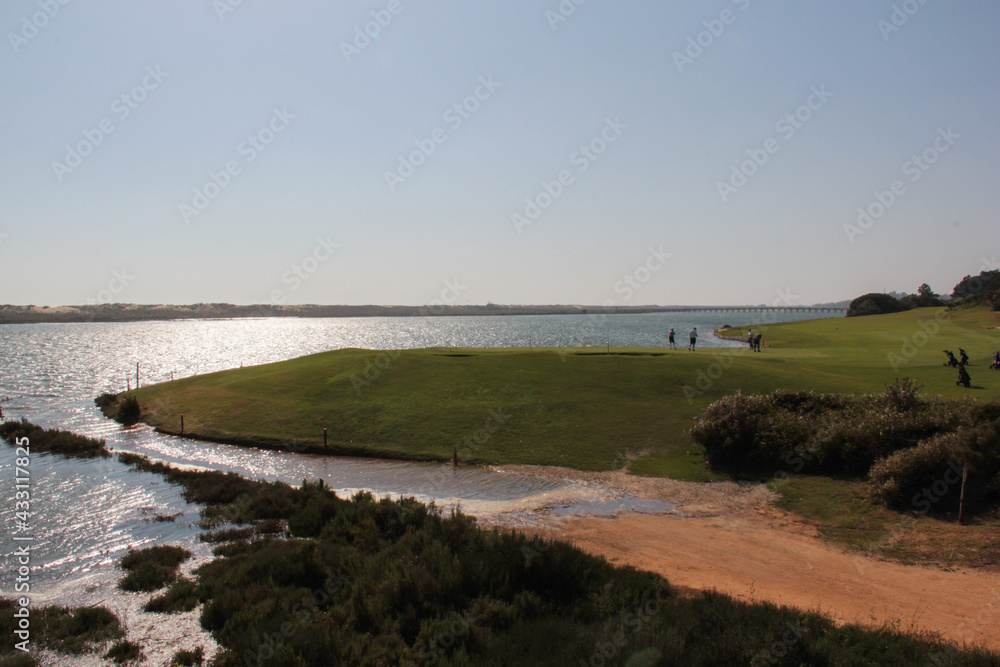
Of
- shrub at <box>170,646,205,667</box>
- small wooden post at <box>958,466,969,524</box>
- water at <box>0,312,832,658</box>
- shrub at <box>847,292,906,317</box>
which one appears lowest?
water at <box>0,312,832,658</box>

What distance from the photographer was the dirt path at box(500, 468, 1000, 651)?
451 inches

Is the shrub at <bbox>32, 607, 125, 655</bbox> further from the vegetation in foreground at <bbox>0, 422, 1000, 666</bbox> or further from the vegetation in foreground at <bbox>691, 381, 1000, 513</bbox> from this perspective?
the vegetation in foreground at <bbox>691, 381, 1000, 513</bbox>

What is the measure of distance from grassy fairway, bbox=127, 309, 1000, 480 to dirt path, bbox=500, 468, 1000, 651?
4873 mm

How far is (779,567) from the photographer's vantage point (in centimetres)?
1446

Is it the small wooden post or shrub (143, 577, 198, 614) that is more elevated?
the small wooden post

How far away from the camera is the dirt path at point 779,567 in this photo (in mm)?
11445

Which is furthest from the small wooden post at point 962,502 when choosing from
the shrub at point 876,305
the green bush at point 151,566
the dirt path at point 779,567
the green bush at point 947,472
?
the shrub at point 876,305

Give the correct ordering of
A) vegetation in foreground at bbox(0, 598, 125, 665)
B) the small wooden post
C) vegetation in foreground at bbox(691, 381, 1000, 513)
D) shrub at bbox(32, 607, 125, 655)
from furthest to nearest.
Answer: vegetation in foreground at bbox(691, 381, 1000, 513) < the small wooden post < shrub at bbox(32, 607, 125, 655) < vegetation in foreground at bbox(0, 598, 125, 665)

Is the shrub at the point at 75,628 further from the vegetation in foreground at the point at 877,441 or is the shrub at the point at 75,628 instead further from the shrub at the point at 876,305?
the shrub at the point at 876,305

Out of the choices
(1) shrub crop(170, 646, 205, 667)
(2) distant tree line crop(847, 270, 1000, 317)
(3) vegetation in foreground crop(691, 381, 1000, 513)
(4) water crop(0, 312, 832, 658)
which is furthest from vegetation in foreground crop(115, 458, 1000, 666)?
(2) distant tree line crop(847, 270, 1000, 317)

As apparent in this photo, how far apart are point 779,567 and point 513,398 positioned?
64.8ft

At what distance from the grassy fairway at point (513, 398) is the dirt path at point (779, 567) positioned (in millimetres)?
4873

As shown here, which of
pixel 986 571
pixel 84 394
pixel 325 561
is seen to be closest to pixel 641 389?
pixel 986 571

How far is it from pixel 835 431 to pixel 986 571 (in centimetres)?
849
